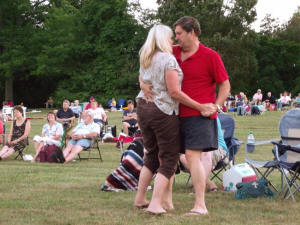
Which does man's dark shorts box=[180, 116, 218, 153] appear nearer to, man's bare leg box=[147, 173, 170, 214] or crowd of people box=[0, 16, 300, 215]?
crowd of people box=[0, 16, 300, 215]

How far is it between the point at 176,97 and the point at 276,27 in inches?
2148

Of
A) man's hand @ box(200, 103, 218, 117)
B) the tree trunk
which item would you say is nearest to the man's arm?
man's hand @ box(200, 103, 218, 117)

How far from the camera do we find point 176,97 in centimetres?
507

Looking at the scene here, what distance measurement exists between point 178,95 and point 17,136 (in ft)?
25.4

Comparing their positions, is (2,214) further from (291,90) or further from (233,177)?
(291,90)

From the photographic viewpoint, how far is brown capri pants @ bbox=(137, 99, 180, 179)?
5.12 m

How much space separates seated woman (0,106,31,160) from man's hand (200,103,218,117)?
747 cm

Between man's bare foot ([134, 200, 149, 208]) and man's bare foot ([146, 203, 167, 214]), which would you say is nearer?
man's bare foot ([146, 203, 167, 214])

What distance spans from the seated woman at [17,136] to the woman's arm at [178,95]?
7.43 meters

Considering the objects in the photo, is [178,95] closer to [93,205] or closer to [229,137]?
[93,205]

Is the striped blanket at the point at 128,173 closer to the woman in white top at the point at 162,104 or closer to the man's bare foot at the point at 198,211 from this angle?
the woman in white top at the point at 162,104

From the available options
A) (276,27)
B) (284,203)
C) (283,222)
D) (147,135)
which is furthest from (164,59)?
(276,27)

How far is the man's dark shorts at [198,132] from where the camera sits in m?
5.16

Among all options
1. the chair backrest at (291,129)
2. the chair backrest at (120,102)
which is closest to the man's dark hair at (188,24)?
the chair backrest at (291,129)
